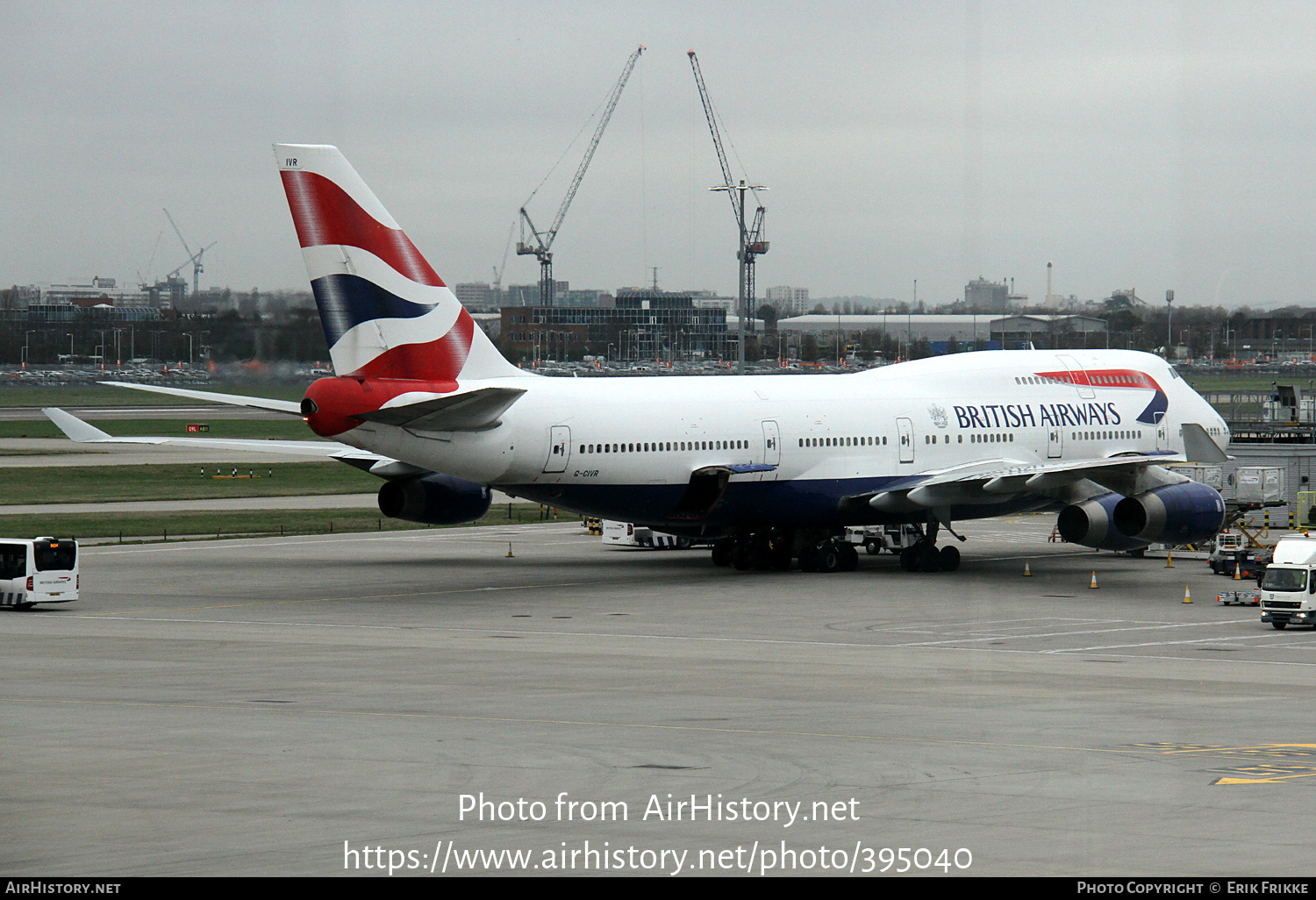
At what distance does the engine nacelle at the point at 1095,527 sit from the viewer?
1804 inches

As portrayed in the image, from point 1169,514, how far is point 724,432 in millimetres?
12478

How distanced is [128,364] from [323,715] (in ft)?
118

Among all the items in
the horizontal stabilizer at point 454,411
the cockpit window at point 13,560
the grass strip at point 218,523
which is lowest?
the grass strip at point 218,523

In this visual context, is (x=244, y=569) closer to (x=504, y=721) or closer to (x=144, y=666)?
(x=144, y=666)

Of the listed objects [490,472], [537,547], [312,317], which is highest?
[312,317]

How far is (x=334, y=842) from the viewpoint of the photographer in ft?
53.7

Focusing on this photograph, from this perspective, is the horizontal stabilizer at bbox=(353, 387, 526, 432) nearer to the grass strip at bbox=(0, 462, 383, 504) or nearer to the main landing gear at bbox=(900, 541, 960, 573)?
the main landing gear at bbox=(900, 541, 960, 573)

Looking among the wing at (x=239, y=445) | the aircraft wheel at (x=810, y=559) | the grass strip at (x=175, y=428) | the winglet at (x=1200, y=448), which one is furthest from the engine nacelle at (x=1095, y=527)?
the grass strip at (x=175, y=428)

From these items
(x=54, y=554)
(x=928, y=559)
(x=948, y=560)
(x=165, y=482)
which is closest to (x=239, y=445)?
(x=54, y=554)

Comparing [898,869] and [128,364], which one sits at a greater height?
[128,364]

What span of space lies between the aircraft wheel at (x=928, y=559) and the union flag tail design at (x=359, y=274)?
16.4 m

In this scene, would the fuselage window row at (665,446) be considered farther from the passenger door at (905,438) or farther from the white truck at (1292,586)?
the white truck at (1292,586)

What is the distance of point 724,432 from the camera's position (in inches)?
1834
